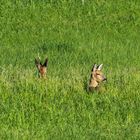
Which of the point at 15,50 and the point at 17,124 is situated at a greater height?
the point at 15,50

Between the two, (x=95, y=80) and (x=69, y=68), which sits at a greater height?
(x=69, y=68)

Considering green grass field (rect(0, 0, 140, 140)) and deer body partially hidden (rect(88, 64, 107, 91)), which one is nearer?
green grass field (rect(0, 0, 140, 140))

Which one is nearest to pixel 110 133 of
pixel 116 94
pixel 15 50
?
pixel 116 94

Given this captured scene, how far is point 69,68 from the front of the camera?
1544 centimetres

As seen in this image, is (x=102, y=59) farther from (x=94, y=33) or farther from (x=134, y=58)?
(x=94, y=33)

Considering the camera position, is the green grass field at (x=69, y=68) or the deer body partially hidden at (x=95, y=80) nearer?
the green grass field at (x=69, y=68)

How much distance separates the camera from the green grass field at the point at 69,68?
410 inches

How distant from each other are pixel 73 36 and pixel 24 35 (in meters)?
1.91

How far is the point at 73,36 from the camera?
76.3 feet

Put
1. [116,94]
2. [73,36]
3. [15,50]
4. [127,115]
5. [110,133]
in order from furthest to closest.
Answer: [73,36] < [15,50] < [116,94] < [127,115] < [110,133]

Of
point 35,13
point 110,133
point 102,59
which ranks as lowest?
point 110,133

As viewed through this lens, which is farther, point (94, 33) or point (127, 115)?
point (94, 33)

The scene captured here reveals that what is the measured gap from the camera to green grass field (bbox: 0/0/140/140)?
10414mm

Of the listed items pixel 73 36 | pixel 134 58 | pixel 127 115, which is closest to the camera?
pixel 127 115
